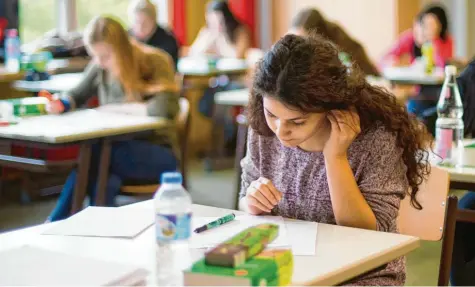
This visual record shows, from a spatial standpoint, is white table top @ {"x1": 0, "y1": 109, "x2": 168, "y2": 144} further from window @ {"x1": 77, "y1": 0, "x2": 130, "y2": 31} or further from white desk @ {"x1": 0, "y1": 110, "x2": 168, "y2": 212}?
window @ {"x1": 77, "y1": 0, "x2": 130, "y2": 31}

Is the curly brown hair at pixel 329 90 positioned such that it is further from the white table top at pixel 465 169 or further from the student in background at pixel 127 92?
the student in background at pixel 127 92

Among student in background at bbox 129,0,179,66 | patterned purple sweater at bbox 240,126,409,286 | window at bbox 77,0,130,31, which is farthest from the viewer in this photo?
window at bbox 77,0,130,31

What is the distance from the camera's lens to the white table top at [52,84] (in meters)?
5.34

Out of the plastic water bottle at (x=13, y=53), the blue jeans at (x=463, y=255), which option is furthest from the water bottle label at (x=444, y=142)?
the plastic water bottle at (x=13, y=53)

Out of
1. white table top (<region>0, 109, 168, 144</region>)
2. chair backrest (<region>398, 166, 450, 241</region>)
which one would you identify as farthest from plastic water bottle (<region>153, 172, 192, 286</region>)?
white table top (<region>0, 109, 168, 144</region>)

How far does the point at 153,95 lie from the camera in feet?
14.1

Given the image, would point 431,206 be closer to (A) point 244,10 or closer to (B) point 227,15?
(B) point 227,15

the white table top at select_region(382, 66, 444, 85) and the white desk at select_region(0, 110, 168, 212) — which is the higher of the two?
the white table top at select_region(382, 66, 444, 85)

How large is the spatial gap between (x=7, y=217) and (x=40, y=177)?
0.80 meters

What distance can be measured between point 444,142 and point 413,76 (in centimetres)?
305

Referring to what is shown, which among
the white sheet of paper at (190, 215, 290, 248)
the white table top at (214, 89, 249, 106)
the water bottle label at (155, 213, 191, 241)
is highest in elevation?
the water bottle label at (155, 213, 191, 241)

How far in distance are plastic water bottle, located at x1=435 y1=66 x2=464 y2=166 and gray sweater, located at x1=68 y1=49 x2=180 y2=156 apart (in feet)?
4.96

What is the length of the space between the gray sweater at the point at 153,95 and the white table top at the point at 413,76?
2.14 meters

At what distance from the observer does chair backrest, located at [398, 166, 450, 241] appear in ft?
7.45
